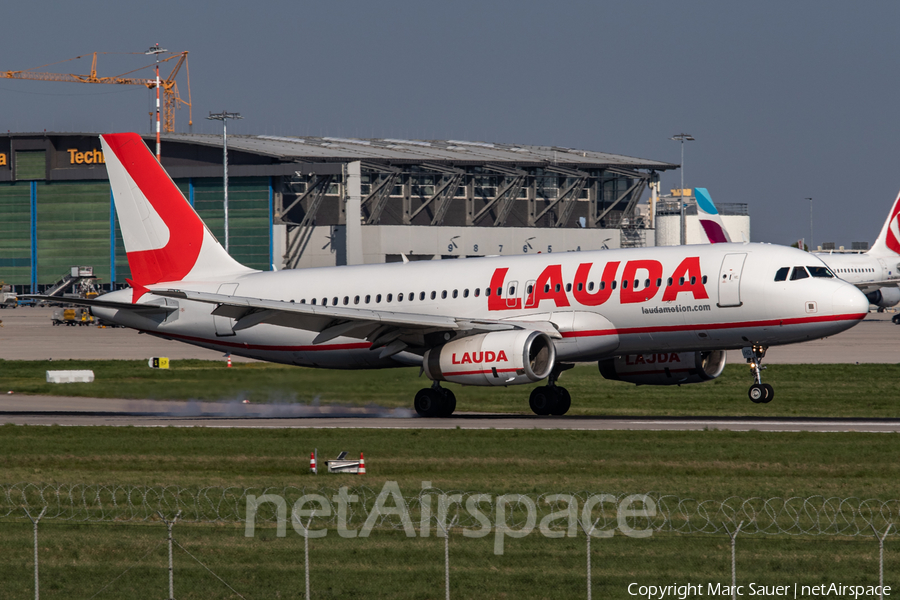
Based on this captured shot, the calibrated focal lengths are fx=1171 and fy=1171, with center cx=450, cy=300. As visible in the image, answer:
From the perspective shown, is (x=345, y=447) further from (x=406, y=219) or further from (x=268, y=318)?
(x=406, y=219)

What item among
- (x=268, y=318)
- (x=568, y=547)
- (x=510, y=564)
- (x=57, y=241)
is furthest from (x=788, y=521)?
(x=57, y=241)

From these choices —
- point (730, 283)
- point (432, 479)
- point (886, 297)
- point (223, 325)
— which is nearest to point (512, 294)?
point (730, 283)

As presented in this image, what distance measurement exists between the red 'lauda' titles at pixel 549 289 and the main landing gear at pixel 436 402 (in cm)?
385

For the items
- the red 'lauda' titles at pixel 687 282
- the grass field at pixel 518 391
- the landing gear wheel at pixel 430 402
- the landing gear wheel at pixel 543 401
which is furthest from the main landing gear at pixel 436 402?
the red 'lauda' titles at pixel 687 282

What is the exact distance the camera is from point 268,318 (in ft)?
123

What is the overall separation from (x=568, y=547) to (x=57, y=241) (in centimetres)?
13420

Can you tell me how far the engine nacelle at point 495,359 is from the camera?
→ 34.1 m

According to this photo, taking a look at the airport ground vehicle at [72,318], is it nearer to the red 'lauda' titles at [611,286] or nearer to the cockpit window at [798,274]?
the red 'lauda' titles at [611,286]

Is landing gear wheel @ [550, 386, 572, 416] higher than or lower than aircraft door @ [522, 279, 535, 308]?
lower

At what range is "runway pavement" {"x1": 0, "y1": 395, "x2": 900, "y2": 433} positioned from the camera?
33.6 m

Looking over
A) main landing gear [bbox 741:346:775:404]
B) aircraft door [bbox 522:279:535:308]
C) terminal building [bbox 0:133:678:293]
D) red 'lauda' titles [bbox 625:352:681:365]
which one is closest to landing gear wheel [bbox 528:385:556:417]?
red 'lauda' titles [bbox 625:352:681:365]

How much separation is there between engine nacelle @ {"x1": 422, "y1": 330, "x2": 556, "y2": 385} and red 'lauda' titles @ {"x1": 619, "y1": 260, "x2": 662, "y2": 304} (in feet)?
8.96

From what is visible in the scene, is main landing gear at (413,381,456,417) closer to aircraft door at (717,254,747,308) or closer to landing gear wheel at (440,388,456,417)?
landing gear wheel at (440,388,456,417)

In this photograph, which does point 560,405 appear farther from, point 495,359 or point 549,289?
point 495,359
